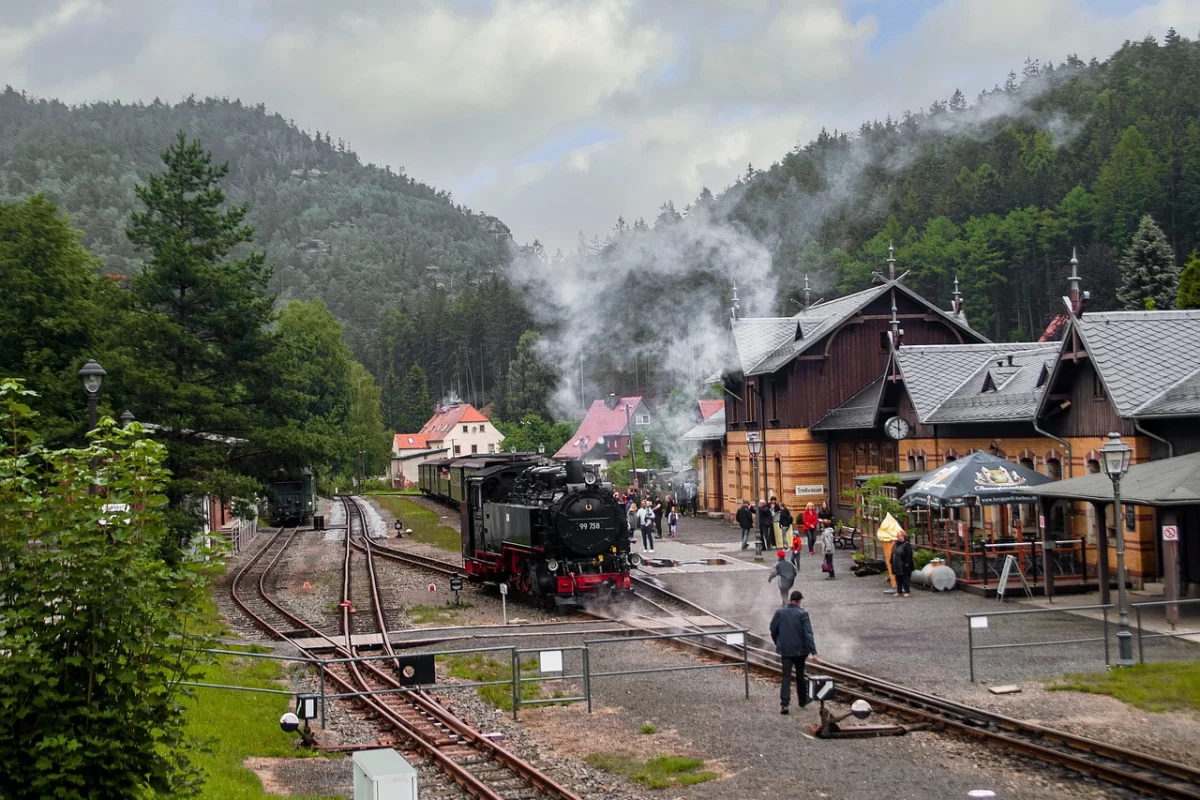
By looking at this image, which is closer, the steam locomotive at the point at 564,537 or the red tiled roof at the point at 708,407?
the steam locomotive at the point at 564,537

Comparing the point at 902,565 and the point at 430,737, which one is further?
the point at 902,565

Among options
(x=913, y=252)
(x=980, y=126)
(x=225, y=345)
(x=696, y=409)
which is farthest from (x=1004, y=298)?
(x=225, y=345)

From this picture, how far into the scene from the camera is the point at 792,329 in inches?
1873

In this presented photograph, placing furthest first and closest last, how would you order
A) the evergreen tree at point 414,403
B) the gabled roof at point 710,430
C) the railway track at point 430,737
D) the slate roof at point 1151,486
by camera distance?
the evergreen tree at point 414,403 → the gabled roof at point 710,430 → the slate roof at point 1151,486 → the railway track at point 430,737

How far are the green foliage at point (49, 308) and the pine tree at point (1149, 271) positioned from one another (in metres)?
54.4

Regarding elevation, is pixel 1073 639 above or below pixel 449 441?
below

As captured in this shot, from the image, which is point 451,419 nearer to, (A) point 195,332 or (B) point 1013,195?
(B) point 1013,195

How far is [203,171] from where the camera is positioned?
109ft

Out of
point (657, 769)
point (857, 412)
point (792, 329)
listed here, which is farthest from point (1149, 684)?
point (792, 329)

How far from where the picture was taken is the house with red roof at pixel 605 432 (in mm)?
82050

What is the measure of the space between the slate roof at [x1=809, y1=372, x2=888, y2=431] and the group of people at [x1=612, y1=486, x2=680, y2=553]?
639cm

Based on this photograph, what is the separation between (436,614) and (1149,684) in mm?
14936

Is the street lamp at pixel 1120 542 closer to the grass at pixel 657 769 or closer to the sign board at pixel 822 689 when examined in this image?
the sign board at pixel 822 689

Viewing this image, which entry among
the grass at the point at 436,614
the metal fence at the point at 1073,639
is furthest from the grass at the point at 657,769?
the grass at the point at 436,614
